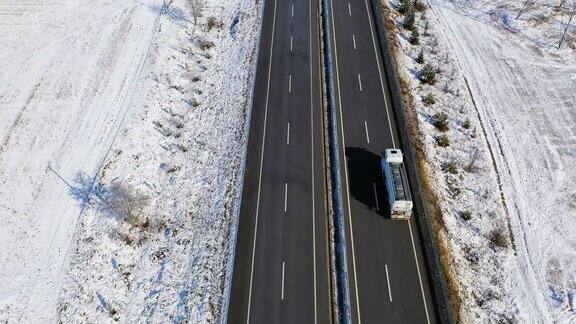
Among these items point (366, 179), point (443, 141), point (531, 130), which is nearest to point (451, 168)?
point (443, 141)

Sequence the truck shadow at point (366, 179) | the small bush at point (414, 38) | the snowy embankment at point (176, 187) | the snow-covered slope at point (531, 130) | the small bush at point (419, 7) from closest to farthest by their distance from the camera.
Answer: the snowy embankment at point (176, 187) < the snow-covered slope at point (531, 130) < the truck shadow at point (366, 179) < the small bush at point (414, 38) < the small bush at point (419, 7)

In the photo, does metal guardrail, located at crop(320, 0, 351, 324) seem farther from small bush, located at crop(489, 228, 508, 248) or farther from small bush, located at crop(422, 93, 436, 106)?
small bush, located at crop(489, 228, 508, 248)

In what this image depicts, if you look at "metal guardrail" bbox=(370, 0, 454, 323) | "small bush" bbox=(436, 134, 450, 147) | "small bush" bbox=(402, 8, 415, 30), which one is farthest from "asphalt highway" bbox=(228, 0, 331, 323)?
"small bush" bbox=(402, 8, 415, 30)

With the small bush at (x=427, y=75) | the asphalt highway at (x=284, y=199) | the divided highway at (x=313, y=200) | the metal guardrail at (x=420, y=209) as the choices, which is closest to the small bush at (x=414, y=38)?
the metal guardrail at (x=420, y=209)

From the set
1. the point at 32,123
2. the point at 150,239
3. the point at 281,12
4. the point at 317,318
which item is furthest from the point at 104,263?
the point at 281,12

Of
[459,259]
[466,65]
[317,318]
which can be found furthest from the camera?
[466,65]

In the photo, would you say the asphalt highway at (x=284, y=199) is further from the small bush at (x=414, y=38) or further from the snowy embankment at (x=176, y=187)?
the small bush at (x=414, y=38)

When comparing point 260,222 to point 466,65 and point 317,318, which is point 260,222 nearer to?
point 317,318
